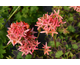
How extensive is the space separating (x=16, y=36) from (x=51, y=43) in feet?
1.62

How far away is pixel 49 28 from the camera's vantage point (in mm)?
813

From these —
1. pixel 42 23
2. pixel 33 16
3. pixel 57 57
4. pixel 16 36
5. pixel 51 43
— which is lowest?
pixel 57 57

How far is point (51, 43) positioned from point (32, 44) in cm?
32

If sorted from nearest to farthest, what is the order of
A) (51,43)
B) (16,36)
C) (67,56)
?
(16,36) < (67,56) < (51,43)

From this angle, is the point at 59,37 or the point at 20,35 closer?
the point at 20,35

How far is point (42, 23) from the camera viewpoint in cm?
85

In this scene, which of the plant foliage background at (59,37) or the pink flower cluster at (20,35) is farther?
the plant foliage background at (59,37)

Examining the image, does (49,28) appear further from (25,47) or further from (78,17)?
(78,17)

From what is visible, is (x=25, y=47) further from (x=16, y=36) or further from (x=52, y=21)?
(x=52, y=21)

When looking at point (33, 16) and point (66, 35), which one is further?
point (33, 16)

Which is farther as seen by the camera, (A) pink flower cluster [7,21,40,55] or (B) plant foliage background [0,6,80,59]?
(B) plant foliage background [0,6,80,59]

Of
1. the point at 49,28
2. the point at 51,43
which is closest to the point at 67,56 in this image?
the point at 51,43

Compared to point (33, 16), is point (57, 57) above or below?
below

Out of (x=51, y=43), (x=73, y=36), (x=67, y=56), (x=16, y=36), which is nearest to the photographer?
(x=16, y=36)
